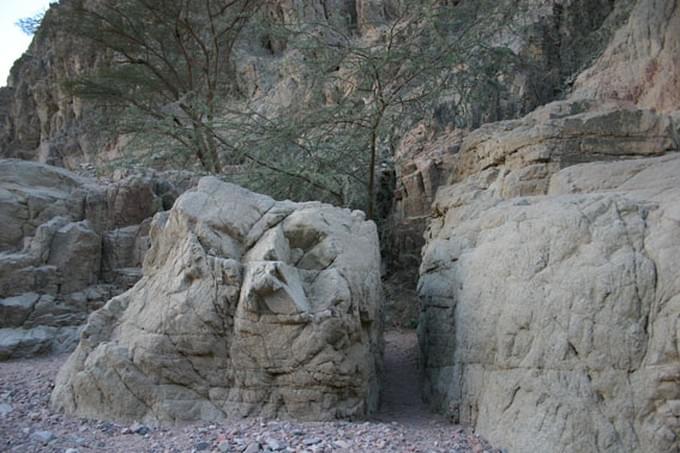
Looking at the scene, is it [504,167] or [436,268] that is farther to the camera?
[504,167]

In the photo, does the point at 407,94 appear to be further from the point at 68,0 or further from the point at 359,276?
the point at 68,0

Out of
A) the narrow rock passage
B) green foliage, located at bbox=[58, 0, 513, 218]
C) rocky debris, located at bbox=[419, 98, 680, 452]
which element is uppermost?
green foliage, located at bbox=[58, 0, 513, 218]

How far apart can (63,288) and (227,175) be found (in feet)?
10.2

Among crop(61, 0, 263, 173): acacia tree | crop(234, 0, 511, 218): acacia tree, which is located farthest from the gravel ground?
crop(61, 0, 263, 173): acacia tree

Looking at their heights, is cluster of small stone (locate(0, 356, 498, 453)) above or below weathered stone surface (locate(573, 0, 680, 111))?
below

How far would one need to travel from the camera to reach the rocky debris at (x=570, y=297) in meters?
4.10

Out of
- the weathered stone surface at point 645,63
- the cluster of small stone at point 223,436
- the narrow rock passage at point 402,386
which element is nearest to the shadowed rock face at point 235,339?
the cluster of small stone at point 223,436

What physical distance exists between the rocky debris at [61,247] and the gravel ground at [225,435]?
3453mm

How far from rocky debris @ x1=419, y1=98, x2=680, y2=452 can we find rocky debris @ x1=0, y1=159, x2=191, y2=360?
5723 millimetres

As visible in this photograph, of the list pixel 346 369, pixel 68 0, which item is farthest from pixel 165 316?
pixel 68 0

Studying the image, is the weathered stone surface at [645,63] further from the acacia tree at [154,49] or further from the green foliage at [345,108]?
the acacia tree at [154,49]

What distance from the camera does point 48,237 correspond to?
956 cm

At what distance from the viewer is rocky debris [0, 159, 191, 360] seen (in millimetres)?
8953

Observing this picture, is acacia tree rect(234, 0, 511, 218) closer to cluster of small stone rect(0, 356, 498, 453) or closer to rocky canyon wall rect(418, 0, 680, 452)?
rocky canyon wall rect(418, 0, 680, 452)
